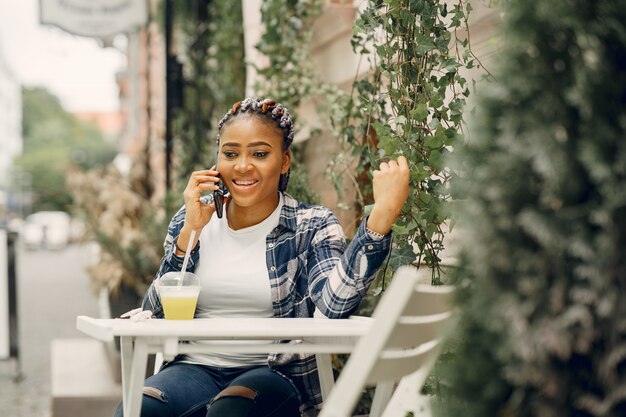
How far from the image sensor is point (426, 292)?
80.7 inches

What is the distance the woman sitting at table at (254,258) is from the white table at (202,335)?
0.87 ft

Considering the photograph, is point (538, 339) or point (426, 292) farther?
point (426, 292)

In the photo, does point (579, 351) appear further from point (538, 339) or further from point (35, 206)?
point (35, 206)

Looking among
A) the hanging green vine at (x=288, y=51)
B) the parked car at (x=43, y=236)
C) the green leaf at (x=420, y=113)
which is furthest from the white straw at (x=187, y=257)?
the parked car at (x=43, y=236)

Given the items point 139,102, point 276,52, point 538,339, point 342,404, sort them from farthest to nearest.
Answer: point 139,102, point 276,52, point 342,404, point 538,339

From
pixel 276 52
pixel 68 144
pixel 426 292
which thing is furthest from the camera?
pixel 68 144

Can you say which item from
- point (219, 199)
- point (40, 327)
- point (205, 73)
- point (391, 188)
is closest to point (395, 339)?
point (391, 188)

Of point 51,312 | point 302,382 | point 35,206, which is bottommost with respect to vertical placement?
point 35,206

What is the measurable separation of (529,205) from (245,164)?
1.59m

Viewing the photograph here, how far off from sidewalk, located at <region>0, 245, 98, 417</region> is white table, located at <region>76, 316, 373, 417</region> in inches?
153

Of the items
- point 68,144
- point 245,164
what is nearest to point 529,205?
point 245,164

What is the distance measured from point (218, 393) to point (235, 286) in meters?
0.34

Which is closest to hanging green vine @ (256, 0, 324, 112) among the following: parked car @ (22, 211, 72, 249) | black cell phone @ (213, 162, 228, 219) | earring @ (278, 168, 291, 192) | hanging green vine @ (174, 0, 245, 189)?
hanging green vine @ (174, 0, 245, 189)

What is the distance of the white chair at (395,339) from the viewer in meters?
1.86
